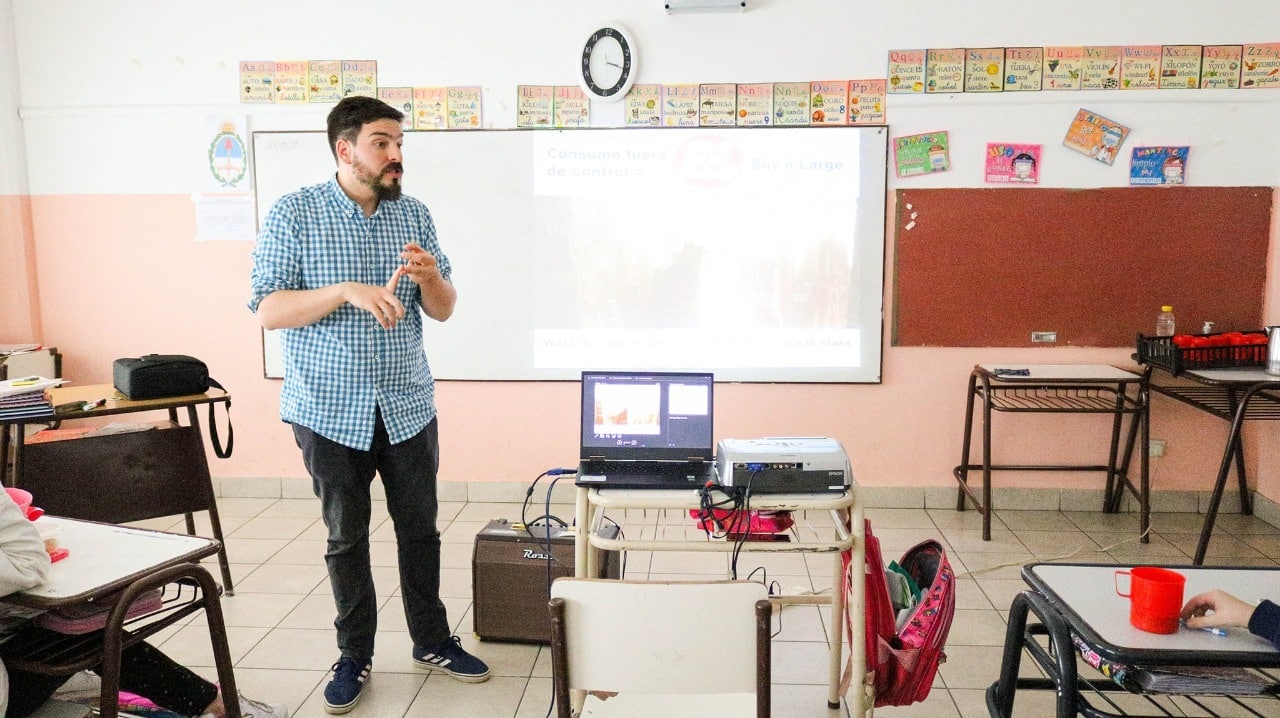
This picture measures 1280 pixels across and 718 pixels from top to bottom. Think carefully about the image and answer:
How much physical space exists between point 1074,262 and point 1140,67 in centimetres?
91

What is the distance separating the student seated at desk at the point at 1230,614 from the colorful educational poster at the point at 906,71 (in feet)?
9.60

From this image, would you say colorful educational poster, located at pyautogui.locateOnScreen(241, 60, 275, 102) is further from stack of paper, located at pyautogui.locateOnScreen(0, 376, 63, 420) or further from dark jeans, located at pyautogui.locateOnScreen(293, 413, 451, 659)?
dark jeans, located at pyautogui.locateOnScreen(293, 413, 451, 659)

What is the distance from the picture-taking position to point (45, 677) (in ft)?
6.15

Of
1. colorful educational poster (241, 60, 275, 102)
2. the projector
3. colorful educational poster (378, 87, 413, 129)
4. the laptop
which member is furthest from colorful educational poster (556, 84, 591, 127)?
the projector

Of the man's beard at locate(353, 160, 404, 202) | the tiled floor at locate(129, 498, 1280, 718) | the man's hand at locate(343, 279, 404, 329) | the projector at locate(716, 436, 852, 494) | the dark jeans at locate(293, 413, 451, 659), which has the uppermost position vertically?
the man's beard at locate(353, 160, 404, 202)

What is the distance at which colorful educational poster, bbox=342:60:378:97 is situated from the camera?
4.06 m

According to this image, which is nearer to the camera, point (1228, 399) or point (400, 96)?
point (1228, 399)

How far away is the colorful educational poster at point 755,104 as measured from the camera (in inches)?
155

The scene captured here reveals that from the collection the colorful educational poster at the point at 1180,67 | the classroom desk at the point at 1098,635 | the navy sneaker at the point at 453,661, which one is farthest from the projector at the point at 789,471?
the colorful educational poster at the point at 1180,67

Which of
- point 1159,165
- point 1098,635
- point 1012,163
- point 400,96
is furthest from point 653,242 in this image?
point 1098,635

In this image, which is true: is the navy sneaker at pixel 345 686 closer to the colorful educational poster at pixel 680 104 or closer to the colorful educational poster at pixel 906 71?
the colorful educational poster at pixel 680 104

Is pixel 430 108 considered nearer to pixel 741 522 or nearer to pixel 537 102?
pixel 537 102

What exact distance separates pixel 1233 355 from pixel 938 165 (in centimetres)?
144

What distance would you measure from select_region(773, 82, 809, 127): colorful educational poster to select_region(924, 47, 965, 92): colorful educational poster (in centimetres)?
55
